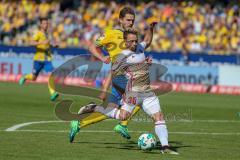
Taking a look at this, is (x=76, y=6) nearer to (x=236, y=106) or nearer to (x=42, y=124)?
(x=236, y=106)

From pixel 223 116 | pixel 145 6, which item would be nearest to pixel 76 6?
pixel 145 6

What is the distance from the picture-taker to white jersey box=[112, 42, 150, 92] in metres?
13.5

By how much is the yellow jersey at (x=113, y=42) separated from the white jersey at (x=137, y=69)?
1.06 meters

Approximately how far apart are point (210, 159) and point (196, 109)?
40.5 feet

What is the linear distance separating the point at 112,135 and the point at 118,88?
1.29 m

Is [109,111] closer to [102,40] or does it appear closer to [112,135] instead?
[102,40]

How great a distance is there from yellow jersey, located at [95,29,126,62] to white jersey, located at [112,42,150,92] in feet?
3.47

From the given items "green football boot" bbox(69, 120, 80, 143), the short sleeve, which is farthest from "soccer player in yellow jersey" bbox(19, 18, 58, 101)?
"green football boot" bbox(69, 120, 80, 143)

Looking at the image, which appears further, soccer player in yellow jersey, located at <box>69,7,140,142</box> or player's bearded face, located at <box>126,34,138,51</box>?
soccer player in yellow jersey, located at <box>69,7,140,142</box>

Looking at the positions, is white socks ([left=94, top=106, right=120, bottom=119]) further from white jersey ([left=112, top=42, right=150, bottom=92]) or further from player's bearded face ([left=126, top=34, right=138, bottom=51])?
player's bearded face ([left=126, top=34, right=138, bottom=51])

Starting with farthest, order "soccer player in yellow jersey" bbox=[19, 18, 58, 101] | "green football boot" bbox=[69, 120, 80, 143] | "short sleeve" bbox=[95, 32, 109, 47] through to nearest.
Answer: "soccer player in yellow jersey" bbox=[19, 18, 58, 101] < "short sleeve" bbox=[95, 32, 109, 47] < "green football boot" bbox=[69, 120, 80, 143]

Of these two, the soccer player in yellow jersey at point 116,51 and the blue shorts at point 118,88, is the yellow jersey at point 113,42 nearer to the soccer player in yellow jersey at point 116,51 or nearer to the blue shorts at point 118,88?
the soccer player in yellow jersey at point 116,51

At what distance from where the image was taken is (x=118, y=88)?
15.5 meters

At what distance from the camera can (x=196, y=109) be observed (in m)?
25.0
